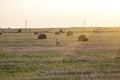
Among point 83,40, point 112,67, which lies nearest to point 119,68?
point 112,67

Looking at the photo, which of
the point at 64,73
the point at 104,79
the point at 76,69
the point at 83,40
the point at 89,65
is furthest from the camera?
the point at 83,40

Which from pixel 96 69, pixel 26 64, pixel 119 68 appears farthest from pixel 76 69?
pixel 26 64

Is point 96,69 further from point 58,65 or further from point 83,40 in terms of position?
point 83,40

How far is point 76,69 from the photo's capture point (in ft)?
66.4

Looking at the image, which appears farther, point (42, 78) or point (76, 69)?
point (76, 69)

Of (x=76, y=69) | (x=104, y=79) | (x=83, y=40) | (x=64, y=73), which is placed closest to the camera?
(x=104, y=79)

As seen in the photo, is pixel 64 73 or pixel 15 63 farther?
pixel 15 63

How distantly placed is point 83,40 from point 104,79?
36.2m

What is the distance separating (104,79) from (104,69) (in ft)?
12.0

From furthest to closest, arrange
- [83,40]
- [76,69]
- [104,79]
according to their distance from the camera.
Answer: [83,40], [76,69], [104,79]

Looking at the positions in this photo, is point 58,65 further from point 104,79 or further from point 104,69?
point 104,79

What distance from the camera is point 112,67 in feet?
69.3

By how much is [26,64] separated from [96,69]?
4952 mm

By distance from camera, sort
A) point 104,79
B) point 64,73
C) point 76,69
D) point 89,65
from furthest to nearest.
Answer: point 89,65 → point 76,69 → point 64,73 → point 104,79
